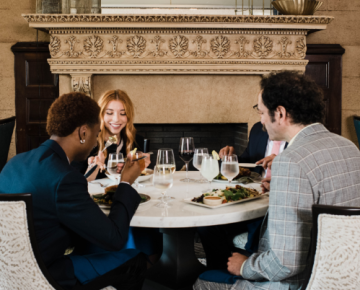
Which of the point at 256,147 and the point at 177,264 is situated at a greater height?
the point at 256,147

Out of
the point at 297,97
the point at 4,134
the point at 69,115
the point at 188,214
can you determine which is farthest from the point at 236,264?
the point at 4,134

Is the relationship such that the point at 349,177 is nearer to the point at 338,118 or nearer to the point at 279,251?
the point at 279,251

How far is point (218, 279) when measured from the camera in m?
1.29

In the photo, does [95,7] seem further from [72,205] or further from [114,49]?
[72,205]

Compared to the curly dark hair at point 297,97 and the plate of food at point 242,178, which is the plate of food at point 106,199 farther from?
the curly dark hair at point 297,97

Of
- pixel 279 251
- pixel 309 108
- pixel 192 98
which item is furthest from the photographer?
pixel 192 98

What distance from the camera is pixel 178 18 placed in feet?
11.7

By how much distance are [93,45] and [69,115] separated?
262 cm

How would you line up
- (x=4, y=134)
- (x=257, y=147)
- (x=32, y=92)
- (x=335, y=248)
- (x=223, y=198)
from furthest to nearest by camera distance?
(x=32, y=92)
(x=4, y=134)
(x=257, y=147)
(x=223, y=198)
(x=335, y=248)

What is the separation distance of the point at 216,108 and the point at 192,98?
11.4 inches

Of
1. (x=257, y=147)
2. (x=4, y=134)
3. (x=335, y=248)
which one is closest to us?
(x=335, y=248)

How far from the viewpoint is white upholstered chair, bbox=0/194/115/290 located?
1.01 m

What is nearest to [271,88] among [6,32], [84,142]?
[84,142]

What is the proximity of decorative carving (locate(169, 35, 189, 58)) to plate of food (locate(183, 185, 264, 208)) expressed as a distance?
2.45 metres
